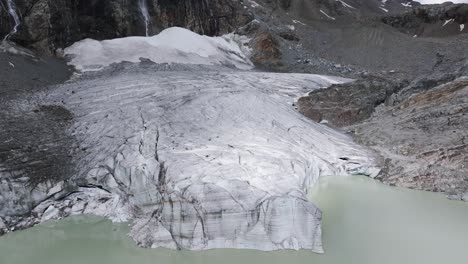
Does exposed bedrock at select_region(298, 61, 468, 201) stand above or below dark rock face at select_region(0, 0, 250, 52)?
below

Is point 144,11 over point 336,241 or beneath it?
over

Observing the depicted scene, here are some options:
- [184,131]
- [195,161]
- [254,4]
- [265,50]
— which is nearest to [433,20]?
[254,4]

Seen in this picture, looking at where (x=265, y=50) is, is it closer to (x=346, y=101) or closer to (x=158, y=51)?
(x=158, y=51)

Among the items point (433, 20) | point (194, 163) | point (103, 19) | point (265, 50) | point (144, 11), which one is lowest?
point (194, 163)

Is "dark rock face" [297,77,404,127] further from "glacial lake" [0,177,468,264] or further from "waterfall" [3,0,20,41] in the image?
"waterfall" [3,0,20,41]

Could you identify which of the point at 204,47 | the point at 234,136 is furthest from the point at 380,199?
the point at 204,47

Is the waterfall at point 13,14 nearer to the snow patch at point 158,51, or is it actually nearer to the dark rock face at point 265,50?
the snow patch at point 158,51

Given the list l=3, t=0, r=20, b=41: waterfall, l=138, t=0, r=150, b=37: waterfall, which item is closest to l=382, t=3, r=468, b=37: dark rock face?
l=138, t=0, r=150, b=37: waterfall
